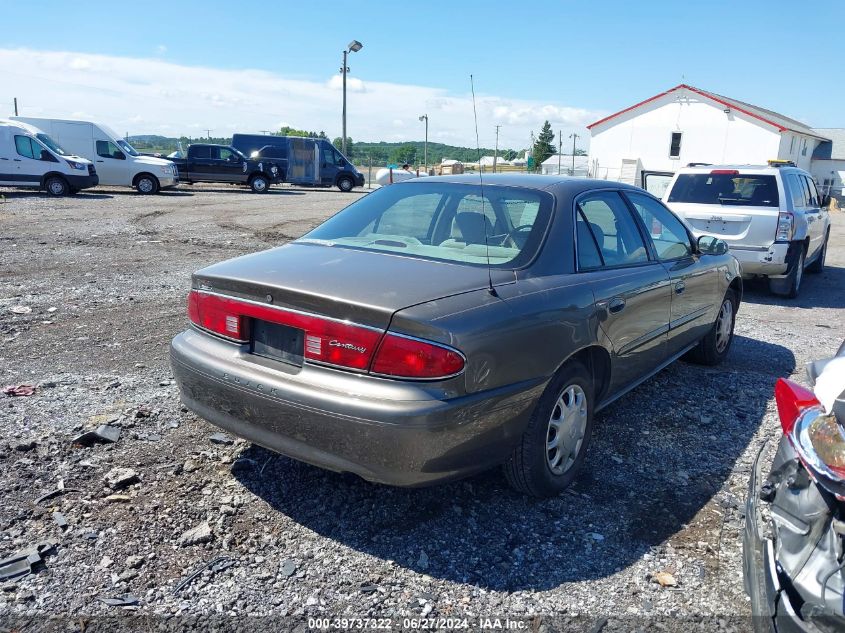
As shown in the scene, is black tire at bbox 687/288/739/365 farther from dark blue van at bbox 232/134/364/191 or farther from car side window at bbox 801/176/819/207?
dark blue van at bbox 232/134/364/191

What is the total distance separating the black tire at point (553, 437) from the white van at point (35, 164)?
20.7m

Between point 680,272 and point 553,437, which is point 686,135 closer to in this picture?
point 680,272

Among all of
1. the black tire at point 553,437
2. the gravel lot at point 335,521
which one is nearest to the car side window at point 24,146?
the gravel lot at point 335,521

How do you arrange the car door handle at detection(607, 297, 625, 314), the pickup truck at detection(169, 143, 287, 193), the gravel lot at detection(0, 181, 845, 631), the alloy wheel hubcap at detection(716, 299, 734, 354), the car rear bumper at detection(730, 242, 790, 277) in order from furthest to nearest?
the pickup truck at detection(169, 143, 287, 193)
the car rear bumper at detection(730, 242, 790, 277)
the alloy wheel hubcap at detection(716, 299, 734, 354)
the car door handle at detection(607, 297, 625, 314)
the gravel lot at detection(0, 181, 845, 631)

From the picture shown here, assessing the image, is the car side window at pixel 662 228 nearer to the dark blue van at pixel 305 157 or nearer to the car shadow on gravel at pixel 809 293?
the car shadow on gravel at pixel 809 293

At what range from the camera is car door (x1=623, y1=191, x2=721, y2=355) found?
472 cm

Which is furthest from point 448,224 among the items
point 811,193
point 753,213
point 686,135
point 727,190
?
point 686,135

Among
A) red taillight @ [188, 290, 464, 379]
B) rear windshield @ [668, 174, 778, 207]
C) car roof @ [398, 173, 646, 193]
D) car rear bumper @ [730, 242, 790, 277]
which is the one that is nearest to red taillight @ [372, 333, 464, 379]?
red taillight @ [188, 290, 464, 379]

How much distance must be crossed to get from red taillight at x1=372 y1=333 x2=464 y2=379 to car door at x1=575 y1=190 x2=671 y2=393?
1.23m

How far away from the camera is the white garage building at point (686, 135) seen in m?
45.7

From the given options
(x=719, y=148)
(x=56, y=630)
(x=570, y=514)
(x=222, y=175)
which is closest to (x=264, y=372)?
(x=56, y=630)

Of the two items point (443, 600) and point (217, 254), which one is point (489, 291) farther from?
point (217, 254)

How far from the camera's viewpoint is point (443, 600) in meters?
2.76

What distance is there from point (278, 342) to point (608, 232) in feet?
7.19
